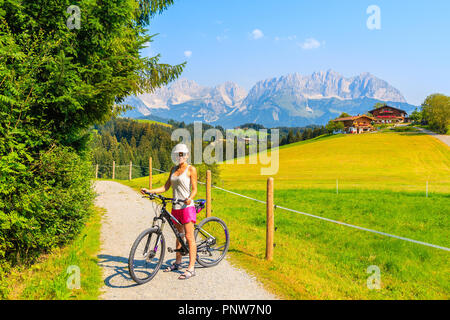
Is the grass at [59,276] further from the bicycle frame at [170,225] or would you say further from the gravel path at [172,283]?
the bicycle frame at [170,225]

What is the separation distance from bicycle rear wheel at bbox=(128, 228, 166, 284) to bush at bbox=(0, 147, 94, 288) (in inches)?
78.7

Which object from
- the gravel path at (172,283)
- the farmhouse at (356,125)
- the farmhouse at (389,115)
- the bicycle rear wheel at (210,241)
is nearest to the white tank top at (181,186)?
the bicycle rear wheel at (210,241)

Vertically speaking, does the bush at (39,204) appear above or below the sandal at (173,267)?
above

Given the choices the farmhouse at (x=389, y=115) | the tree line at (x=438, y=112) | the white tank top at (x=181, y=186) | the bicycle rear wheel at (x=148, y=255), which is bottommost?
the bicycle rear wheel at (x=148, y=255)

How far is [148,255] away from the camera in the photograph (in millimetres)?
5723

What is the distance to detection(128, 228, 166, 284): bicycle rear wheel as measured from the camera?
5.55m

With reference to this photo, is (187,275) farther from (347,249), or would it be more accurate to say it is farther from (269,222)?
(347,249)

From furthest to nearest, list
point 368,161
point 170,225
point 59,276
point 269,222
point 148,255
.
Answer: point 368,161 → point 269,222 → point 170,225 → point 148,255 → point 59,276

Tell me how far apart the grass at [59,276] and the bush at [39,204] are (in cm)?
26

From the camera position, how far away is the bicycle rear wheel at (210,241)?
21.8 ft

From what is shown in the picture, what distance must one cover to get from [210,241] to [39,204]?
3570 millimetres

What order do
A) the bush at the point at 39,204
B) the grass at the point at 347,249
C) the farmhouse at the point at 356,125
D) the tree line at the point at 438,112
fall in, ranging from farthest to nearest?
the farmhouse at the point at 356,125 < the tree line at the point at 438,112 < the grass at the point at 347,249 < the bush at the point at 39,204

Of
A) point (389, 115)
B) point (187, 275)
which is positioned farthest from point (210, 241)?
point (389, 115)
